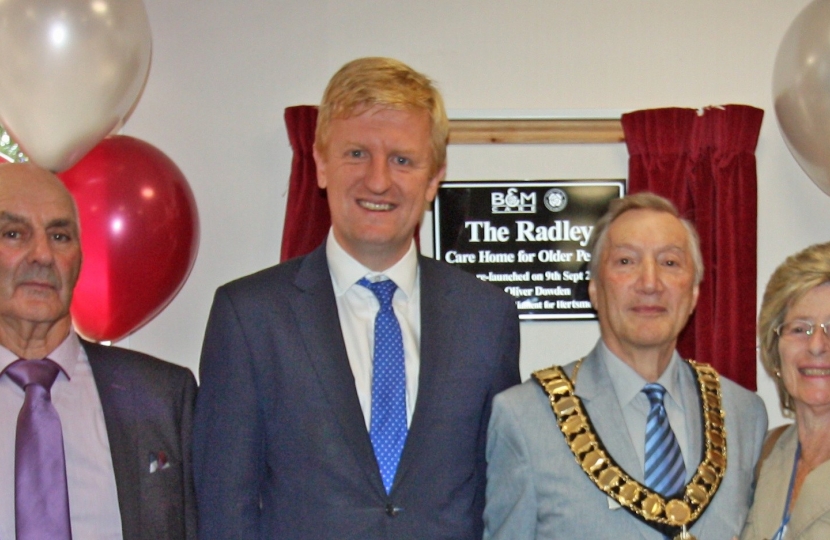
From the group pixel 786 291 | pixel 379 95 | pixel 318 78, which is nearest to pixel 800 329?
pixel 786 291

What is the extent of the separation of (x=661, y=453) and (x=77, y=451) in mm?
1203

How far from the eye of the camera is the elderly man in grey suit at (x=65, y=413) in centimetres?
180

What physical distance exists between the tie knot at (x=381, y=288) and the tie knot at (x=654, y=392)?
59 centimetres

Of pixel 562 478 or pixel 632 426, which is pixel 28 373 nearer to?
pixel 562 478

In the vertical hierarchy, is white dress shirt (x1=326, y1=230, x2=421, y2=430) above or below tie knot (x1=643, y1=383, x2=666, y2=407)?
above

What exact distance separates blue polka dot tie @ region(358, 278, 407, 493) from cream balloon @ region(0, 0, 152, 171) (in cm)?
98

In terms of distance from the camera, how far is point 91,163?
2498 millimetres

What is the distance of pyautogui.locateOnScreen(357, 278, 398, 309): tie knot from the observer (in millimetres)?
1997

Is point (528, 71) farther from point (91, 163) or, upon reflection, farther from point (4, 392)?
point (4, 392)

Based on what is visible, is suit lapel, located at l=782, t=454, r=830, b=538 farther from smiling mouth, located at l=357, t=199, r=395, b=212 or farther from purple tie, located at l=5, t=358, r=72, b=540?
purple tie, located at l=5, t=358, r=72, b=540

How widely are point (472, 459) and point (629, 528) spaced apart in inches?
13.8

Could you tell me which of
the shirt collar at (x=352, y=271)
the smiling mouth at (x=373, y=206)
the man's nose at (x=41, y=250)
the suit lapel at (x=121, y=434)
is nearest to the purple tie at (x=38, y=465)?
the suit lapel at (x=121, y=434)

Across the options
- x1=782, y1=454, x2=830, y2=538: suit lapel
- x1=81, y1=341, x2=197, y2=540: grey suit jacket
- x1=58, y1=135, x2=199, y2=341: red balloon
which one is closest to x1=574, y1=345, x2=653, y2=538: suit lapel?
x1=782, y1=454, x2=830, y2=538: suit lapel

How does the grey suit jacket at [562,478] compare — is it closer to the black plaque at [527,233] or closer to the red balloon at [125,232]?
the black plaque at [527,233]
